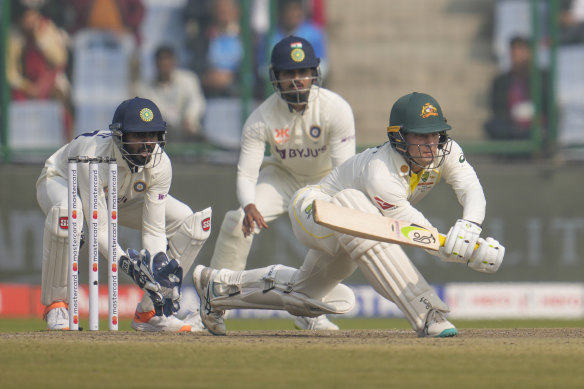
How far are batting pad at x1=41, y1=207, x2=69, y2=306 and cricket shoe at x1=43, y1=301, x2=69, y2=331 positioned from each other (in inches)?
1.2

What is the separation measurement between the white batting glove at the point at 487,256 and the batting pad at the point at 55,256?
7.61 feet

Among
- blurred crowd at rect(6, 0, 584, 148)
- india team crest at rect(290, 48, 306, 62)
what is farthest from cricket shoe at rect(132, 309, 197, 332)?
blurred crowd at rect(6, 0, 584, 148)

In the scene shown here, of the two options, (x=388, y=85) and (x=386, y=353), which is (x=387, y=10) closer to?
(x=388, y=85)

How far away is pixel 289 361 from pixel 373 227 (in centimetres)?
86

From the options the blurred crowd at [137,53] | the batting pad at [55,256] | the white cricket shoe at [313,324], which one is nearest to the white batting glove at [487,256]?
the white cricket shoe at [313,324]

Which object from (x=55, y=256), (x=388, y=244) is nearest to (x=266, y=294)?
(x=388, y=244)

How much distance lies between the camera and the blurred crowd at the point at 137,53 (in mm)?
10164

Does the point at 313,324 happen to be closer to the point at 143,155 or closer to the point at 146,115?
the point at 143,155

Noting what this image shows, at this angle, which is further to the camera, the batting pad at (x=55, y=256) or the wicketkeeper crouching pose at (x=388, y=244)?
the batting pad at (x=55, y=256)

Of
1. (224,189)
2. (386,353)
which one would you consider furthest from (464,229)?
(224,189)

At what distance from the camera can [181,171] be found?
998 centimetres

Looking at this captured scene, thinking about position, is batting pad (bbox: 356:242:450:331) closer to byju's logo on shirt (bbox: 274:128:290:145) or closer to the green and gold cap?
the green and gold cap

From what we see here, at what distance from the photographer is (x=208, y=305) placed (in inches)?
220

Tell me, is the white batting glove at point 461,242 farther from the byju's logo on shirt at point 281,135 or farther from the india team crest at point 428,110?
the byju's logo on shirt at point 281,135
